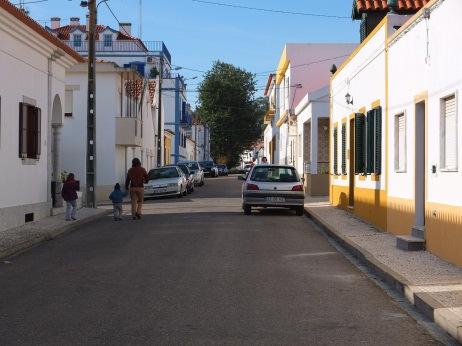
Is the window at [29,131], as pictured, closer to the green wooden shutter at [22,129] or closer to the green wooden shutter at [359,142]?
the green wooden shutter at [22,129]

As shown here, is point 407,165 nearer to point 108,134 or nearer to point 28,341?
point 28,341

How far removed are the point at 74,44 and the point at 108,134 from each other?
3609 cm

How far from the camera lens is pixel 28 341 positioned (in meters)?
6.45

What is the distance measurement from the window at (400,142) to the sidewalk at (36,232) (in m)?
7.59

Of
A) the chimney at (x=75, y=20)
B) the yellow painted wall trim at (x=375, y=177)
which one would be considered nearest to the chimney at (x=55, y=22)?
the chimney at (x=75, y=20)

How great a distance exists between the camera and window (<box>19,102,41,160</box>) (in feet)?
56.3

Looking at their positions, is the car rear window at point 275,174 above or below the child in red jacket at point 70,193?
above

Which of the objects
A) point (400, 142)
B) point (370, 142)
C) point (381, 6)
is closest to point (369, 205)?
point (370, 142)

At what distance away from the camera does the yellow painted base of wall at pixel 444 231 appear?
1048 centimetres

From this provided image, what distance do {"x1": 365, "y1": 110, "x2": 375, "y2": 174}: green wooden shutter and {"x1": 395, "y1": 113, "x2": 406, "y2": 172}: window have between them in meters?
2.34

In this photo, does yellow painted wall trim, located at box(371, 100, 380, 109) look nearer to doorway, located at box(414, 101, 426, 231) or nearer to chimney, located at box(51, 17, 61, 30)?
doorway, located at box(414, 101, 426, 231)

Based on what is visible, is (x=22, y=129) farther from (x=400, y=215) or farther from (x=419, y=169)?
(x=419, y=169)

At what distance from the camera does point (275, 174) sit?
21.9 meters

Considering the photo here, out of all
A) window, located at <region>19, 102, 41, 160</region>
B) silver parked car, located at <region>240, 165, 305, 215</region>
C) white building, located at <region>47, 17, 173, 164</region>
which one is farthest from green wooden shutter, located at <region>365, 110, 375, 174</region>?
white building, located at <region>47, 17, 173, 164</region>
